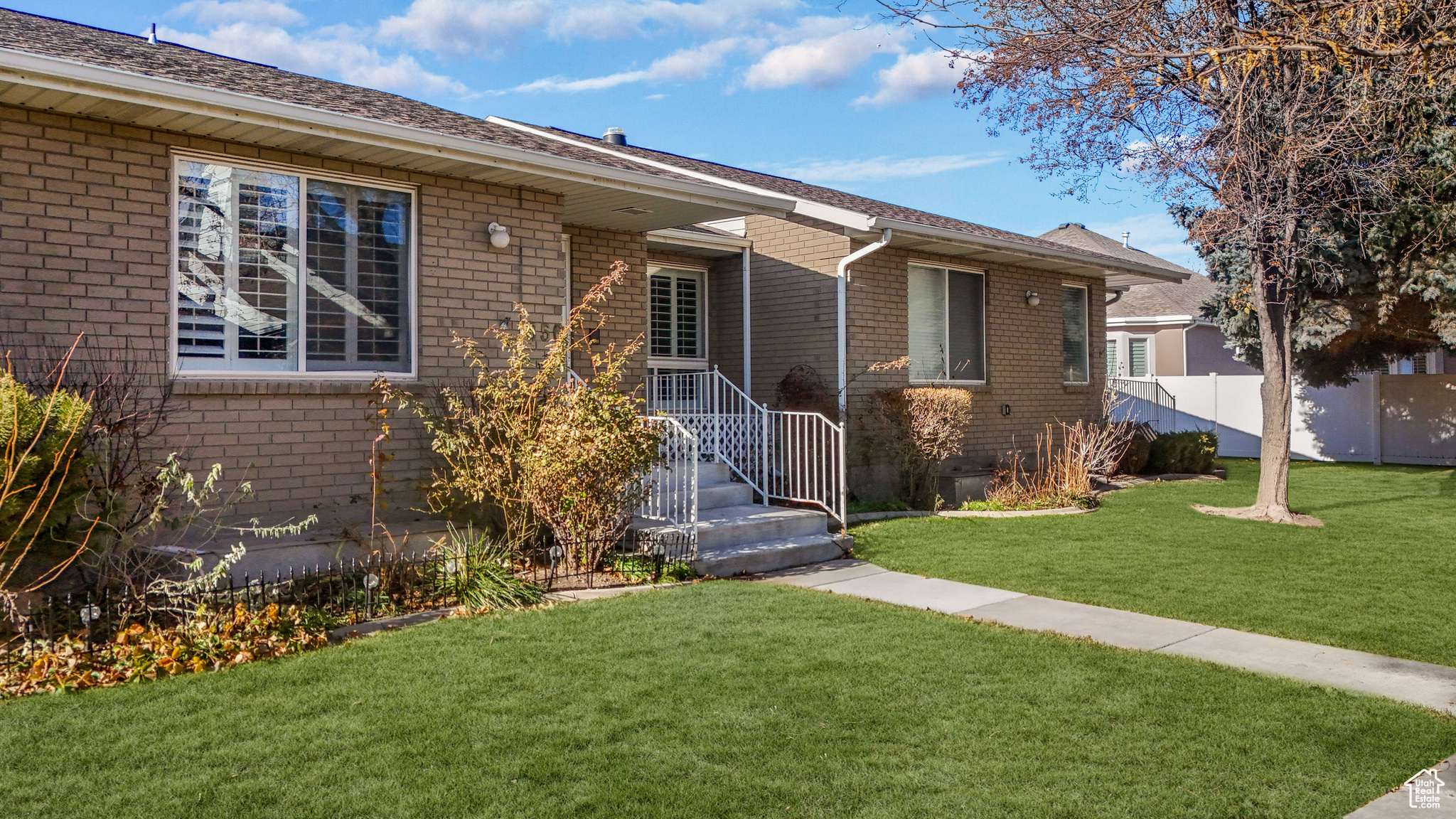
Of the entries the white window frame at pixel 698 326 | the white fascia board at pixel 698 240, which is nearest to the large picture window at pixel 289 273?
the white fascia board at pixel 698 240

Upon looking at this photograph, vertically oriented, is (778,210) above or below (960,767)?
above

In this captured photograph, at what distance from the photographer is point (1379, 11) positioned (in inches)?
221

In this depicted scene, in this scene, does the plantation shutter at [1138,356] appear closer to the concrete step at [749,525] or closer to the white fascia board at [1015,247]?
the white fascia board at [1015,247]

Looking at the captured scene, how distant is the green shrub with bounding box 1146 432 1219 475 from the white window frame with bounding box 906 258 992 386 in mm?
3768

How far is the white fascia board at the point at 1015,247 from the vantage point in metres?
11.8

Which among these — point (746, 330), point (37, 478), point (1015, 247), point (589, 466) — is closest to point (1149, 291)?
point (1015, 247)

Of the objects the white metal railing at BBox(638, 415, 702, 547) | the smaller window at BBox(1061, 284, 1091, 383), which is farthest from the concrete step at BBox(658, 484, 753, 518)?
the smaller window at BBox(1061, 284, 1091, 383)

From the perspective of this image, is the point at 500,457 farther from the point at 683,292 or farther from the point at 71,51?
the point at 683,292

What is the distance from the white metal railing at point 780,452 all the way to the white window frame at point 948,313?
263 centimetres

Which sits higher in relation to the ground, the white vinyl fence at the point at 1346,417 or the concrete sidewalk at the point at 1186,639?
the white vinyl fence at the point at 1346,417

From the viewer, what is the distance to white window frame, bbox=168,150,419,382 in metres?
6.93

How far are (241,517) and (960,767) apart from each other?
5548 mm

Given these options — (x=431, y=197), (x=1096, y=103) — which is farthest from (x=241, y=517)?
(x=1096, y=103)

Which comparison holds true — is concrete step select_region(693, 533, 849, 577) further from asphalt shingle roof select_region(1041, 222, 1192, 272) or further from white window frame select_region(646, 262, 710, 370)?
asphalt shingle roof select_region(1041, 222, 1192, 272)
